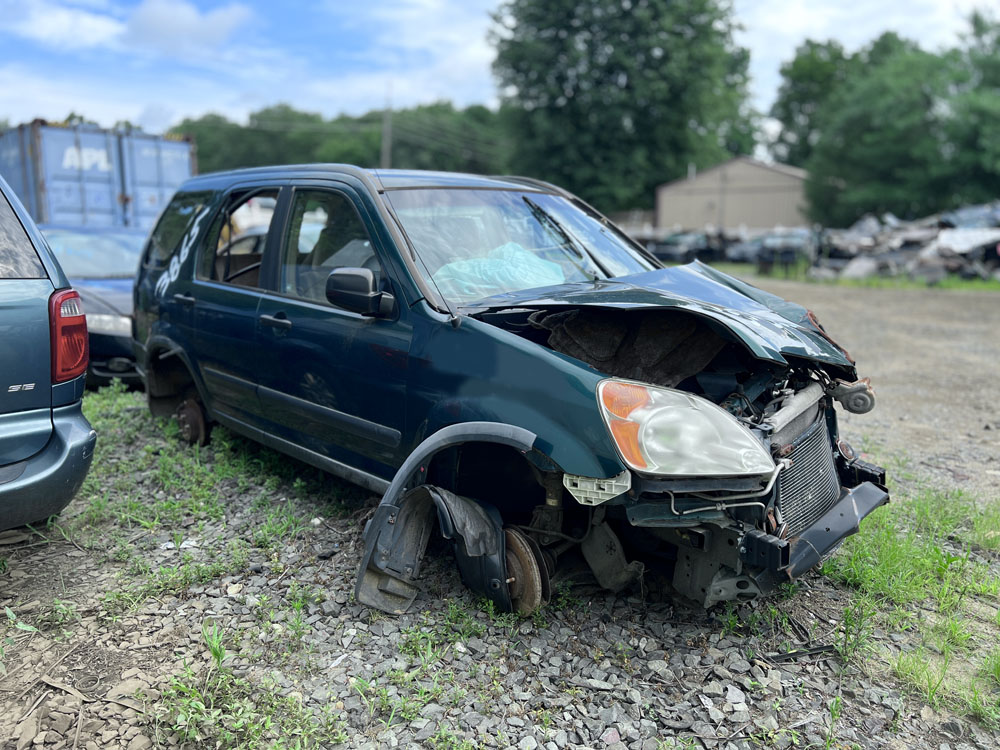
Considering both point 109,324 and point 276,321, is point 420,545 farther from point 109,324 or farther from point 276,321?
point 109,324

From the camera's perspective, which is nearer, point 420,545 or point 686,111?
point 420,545

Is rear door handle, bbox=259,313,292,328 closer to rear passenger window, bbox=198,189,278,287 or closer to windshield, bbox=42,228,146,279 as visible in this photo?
rear passenger window, bbox=198,189,278,287

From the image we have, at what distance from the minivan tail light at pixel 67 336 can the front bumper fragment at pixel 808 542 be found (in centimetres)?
286

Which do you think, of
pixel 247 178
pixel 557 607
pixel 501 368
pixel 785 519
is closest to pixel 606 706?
pixel 557 607

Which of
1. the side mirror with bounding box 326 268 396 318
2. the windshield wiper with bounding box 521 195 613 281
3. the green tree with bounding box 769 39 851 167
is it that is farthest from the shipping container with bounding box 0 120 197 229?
the green tree with bounding box 769 39 851 167

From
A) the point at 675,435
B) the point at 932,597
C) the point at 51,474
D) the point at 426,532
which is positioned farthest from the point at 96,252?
the point at 932,597

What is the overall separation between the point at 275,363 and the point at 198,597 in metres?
1.24

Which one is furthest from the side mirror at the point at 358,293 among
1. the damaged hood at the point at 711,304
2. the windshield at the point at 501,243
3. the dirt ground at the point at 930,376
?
the dirt ground at the point at 930,376

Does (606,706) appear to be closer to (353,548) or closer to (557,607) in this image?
(557,607)

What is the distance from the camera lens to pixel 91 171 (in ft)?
47.1

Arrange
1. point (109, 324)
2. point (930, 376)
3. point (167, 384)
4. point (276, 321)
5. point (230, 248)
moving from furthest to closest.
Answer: point (930, 376), point (109, 324), point (167, 384), point (230, 248), point (276, 321)

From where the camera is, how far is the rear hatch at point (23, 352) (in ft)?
10.2

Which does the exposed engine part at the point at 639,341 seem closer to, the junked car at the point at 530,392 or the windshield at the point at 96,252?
the junked car at the point at 530,392

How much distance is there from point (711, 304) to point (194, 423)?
353cm
